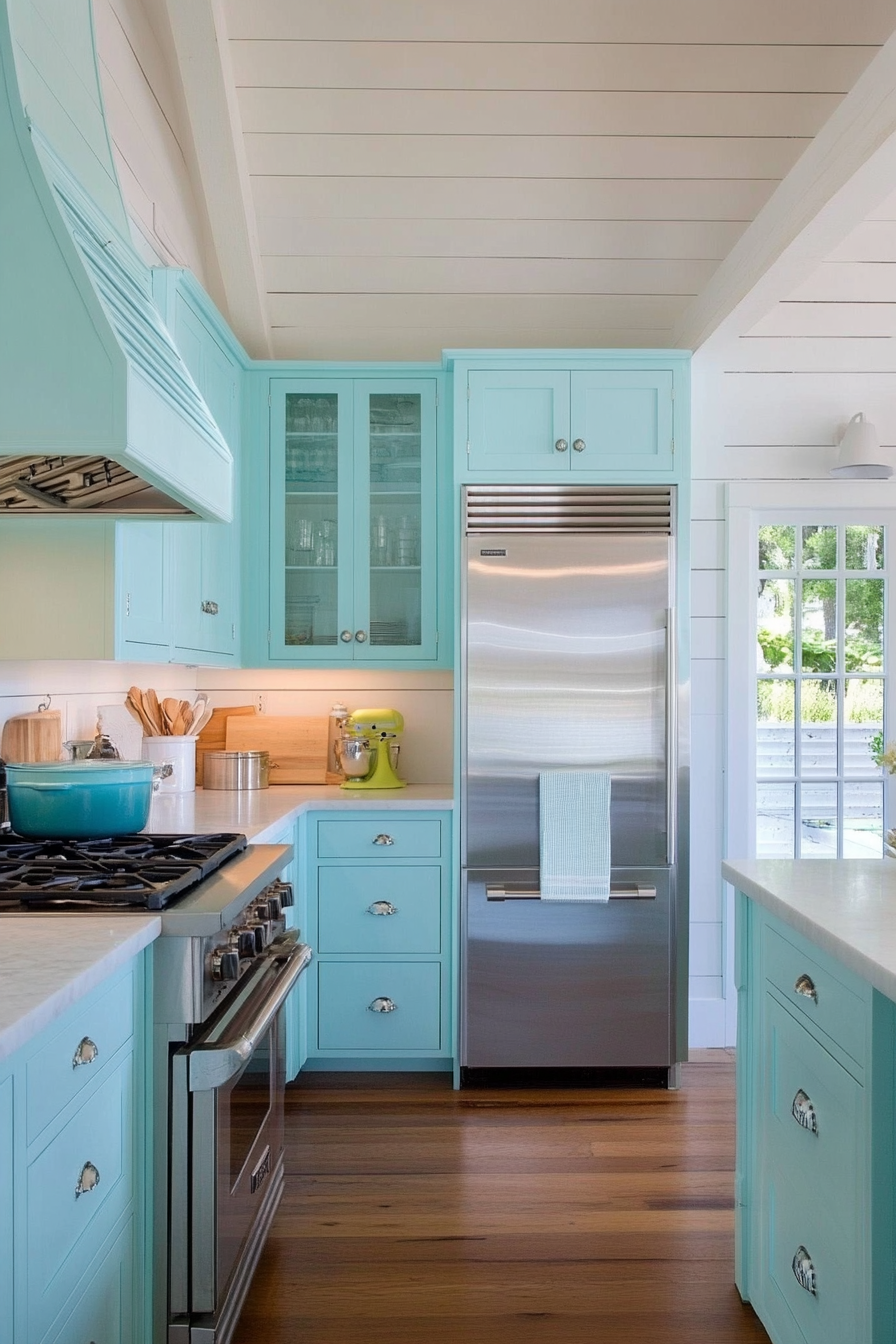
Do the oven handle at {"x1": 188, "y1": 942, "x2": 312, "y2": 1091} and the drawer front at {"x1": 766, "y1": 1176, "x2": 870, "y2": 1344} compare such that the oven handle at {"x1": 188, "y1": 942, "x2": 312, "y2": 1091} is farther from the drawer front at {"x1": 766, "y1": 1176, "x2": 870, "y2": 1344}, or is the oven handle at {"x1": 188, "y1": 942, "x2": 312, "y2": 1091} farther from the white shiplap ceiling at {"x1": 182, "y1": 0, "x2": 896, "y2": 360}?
the white shiplap ceiling at {"x1": 182, "y1": 0, "x2": 896, "y2": 360}

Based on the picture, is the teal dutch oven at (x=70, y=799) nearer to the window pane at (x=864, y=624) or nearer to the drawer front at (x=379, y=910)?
the drawer front at (x=379, y=910)

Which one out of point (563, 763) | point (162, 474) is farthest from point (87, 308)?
point (563, 763)

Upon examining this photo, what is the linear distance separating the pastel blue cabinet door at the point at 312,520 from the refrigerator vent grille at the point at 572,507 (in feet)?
1.71

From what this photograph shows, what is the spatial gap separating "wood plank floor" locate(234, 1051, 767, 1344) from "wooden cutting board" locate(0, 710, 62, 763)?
1.25 meters

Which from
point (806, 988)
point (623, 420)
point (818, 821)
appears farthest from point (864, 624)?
point (806, 988)

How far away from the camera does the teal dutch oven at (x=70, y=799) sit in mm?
2146

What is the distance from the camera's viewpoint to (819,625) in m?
4.00

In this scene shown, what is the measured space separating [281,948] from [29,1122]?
1.10m

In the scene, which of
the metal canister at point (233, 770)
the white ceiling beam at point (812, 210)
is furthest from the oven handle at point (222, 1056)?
the white ceiling beam at point (812, 210)

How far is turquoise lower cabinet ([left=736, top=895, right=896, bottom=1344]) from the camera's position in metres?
1.49

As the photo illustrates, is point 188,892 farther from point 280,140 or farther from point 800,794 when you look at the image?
point 800,794

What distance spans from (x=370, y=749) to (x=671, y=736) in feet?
3.47

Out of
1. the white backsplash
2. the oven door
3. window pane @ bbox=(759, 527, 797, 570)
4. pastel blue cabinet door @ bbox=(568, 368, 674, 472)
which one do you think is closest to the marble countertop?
the white backsplash

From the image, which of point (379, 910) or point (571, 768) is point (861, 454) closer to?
point (571, 768)
